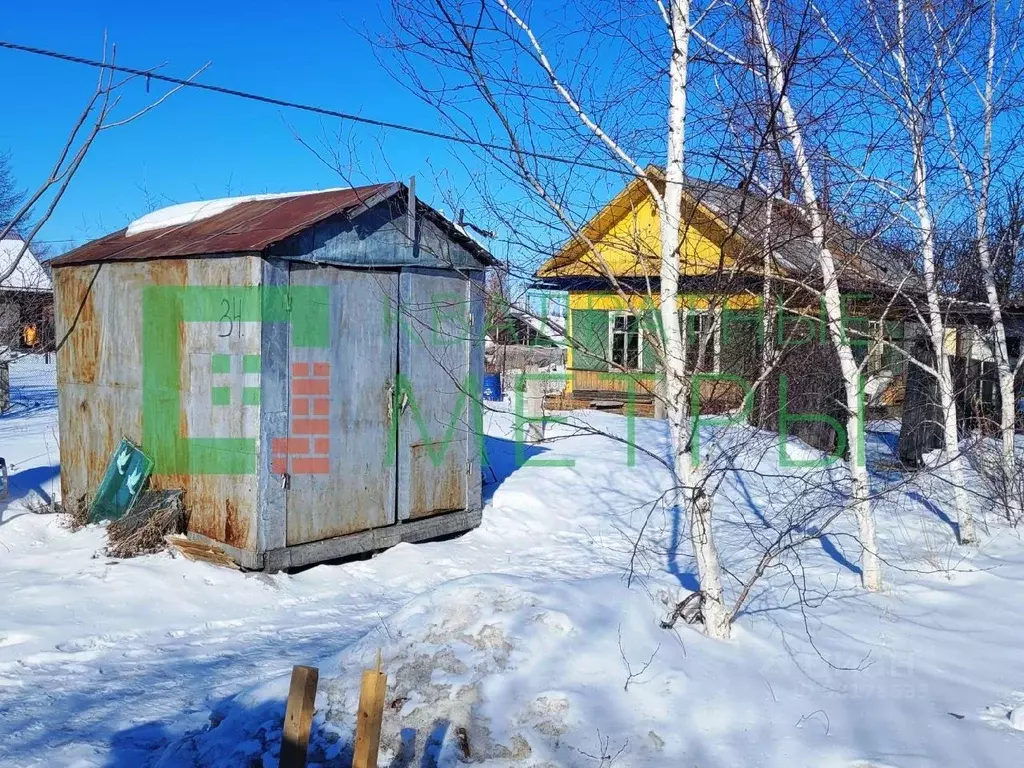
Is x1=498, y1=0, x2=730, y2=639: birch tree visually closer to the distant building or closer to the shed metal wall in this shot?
the shed metal wall

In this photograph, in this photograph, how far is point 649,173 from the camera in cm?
483

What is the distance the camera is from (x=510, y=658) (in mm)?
3859

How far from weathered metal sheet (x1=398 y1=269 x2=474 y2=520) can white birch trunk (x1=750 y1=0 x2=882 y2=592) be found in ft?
9.96

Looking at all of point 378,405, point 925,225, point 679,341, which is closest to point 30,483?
point 378,405

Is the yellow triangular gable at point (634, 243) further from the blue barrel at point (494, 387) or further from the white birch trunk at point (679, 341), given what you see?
the blue barrel at point (494, 387)

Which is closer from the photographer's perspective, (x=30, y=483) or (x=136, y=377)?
(x=136, y=377)

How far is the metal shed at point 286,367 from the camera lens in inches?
255

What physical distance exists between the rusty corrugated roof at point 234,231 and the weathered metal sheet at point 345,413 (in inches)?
15.6

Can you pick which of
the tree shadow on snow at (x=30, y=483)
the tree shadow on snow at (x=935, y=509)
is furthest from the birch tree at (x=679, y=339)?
the tree shadow on snow at (x=30, y=483)

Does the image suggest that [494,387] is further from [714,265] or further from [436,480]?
[714,265]

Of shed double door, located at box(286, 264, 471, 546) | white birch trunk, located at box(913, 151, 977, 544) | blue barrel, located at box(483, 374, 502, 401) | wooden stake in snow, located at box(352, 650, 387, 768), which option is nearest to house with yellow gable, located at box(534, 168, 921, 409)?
white birch trunk, located at box(913, 151, 977, 544)

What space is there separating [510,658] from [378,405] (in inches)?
145

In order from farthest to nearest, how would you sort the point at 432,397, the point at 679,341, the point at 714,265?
the point at 432,397 < the point at 714,265 < the point at 679,341

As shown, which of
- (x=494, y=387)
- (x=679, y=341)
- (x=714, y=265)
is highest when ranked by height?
(x=714, y=265)
